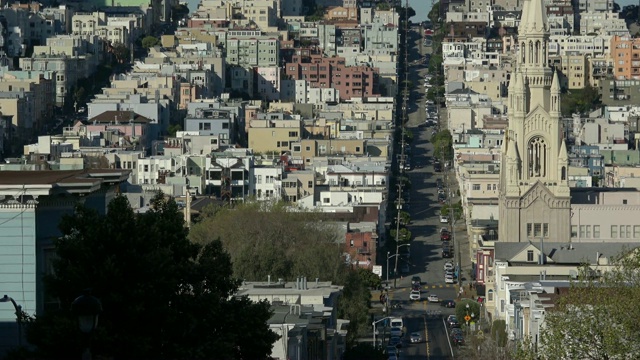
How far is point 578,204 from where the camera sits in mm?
93125

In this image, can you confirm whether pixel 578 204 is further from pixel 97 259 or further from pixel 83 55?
pixel 83 55

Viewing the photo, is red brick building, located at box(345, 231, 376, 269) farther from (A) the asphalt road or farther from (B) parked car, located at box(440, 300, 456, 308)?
(B) parked car, located at box(440, 300, 456, 308)

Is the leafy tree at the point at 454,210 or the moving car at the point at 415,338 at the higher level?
the leafy tree at the point at 454,210

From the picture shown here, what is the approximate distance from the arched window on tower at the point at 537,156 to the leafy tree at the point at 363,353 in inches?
1046

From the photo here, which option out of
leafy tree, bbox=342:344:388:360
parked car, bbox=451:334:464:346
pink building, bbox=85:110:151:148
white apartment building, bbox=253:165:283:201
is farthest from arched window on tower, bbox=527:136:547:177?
pink building, bbox=85:110:151:148

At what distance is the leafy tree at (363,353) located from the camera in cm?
6291

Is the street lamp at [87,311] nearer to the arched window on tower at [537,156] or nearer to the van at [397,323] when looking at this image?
the van at [397,323]

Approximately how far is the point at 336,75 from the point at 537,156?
75647 millimetres

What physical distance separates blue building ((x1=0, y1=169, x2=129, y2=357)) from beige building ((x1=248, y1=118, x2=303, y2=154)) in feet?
340

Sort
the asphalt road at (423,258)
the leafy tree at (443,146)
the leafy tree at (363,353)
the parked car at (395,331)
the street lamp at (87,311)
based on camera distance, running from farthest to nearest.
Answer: the leafy tree at (443,146) → the parked car at (395,331) → the asphalt road at (423,258) → the leafy tree at (363,353) → the street lamp at (87,311)

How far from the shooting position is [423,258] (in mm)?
104500

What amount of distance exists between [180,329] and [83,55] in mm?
130159

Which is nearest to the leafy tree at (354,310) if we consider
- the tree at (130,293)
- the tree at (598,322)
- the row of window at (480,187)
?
the tree at (598,322)

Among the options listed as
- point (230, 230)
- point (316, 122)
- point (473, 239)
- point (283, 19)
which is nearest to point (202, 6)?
point (283, 19)
